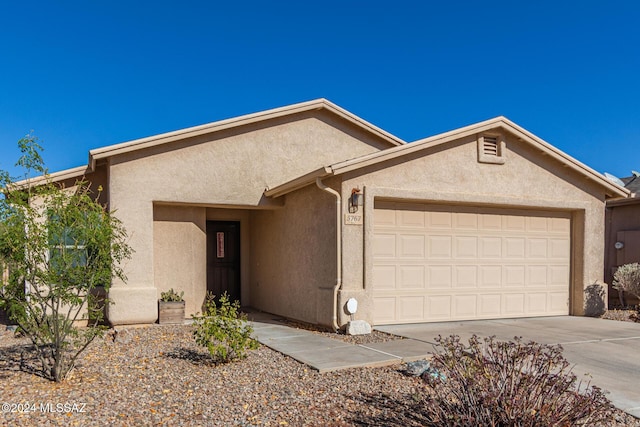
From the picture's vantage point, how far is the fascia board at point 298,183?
8391mm

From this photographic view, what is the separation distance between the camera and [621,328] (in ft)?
30.6

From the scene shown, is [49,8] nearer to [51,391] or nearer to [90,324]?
[90,324]

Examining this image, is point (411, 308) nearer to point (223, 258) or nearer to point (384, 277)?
point (384, 277)

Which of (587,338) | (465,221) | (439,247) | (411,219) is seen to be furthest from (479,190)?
(587,338)

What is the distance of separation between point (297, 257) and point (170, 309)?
278 centimetres

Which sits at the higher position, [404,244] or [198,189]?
[198,189]

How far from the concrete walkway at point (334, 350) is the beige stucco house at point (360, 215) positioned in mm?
888

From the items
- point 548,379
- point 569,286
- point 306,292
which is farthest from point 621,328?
point 548,379

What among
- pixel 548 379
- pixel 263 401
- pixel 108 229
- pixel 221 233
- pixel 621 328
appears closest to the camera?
pixel 548 379

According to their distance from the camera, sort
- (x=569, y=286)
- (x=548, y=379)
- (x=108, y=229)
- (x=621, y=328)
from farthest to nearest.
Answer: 1. (x=569, y=286)
2. (x=621, y=328)
3. (x=108, y=229)
4. (x=548, y=379)

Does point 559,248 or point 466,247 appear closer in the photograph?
point 466,247

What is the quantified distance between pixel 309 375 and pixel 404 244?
4320 mm

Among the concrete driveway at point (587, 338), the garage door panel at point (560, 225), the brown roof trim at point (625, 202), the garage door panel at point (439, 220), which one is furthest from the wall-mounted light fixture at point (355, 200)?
the brown roof trim at point (625, 202)

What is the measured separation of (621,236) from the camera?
44.4ft
